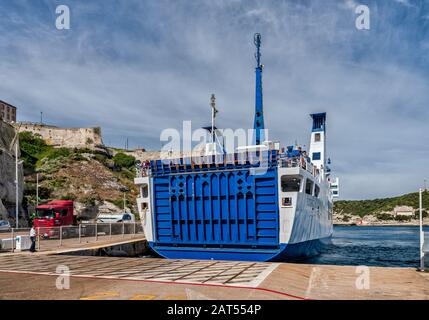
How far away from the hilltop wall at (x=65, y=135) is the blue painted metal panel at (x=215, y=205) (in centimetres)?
9665

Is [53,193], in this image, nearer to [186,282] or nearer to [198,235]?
[198,235]

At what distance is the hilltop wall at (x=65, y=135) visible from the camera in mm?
114000

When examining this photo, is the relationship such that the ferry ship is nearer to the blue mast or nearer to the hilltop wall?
the blue mast

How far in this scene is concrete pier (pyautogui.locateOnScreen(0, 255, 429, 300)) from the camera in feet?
31.2

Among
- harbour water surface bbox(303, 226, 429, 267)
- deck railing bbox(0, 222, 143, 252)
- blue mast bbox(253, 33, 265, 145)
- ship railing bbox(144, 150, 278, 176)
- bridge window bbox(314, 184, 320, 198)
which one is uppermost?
blue mast bbox(253, 33, 265, 145)

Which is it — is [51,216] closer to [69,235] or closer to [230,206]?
[69,235]

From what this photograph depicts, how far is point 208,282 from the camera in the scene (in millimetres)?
10992

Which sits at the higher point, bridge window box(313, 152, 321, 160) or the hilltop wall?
the hilltop wall

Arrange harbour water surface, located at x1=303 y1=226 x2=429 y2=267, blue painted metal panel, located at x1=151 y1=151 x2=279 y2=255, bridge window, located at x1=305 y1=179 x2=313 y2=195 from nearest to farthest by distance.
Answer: blue painted metal panel, located at x1=151 y1=151 x2=279 y2=255 → bridge window, located at x1=305 y1=179 x2=313 y2=195 → harbour water surface, located at x1=303 y1=226 x2=429 y2=267

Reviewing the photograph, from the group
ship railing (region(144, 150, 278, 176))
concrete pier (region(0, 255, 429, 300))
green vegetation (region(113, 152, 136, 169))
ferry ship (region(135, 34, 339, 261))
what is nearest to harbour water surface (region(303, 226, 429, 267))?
ferry ship (region(135, 34, 339, 261))

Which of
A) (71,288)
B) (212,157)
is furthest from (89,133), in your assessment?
(71,288)

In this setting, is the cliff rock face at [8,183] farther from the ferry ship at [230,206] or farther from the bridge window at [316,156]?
the bridge window at [316,156]

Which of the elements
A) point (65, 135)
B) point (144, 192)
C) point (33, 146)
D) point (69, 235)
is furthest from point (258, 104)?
point (65, 135)

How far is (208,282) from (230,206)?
1018 centimetres
